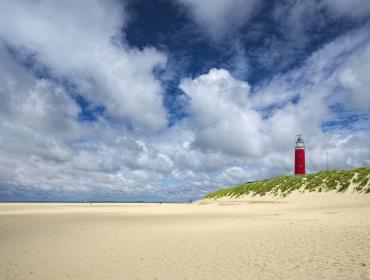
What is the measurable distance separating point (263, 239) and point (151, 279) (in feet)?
22.3

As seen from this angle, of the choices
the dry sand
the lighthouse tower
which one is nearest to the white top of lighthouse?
the lighthouse tower

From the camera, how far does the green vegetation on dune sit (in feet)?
121

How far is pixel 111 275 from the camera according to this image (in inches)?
368

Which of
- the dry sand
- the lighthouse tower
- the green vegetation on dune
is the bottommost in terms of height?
the dry sand

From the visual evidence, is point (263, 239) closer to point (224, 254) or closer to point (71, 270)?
point (224, 254)

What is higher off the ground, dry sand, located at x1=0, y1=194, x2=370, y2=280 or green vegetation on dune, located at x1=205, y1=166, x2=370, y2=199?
green vegetation on dune, located at x1=205, y1=166, x2=370, y2=199

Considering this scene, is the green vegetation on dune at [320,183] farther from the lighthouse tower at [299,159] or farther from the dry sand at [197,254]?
the dry sand at [197,254]

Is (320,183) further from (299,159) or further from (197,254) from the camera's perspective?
(197,254)

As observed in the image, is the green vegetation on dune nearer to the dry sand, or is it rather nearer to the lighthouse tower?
the lighthouse tower

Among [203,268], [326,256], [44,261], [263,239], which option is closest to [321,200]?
[263,239]

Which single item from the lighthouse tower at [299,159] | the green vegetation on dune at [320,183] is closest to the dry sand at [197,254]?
the green vegetation on dune at [320,183]

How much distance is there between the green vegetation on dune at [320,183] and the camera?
36.7 m

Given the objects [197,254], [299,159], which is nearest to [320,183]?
[299,159]

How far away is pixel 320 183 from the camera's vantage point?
42594 millimetres
